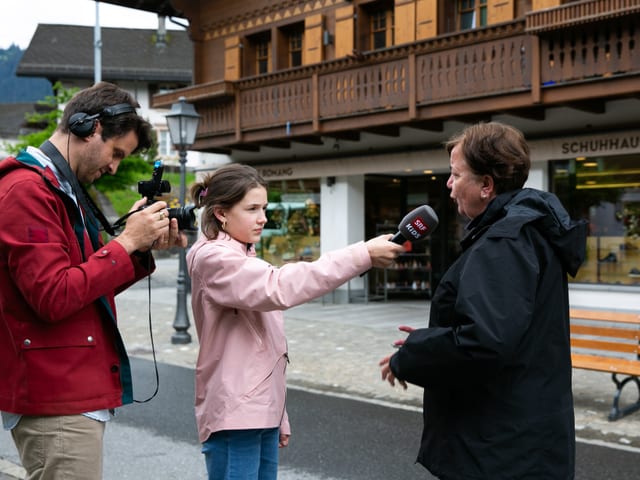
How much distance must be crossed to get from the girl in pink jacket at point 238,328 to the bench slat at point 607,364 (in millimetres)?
4930

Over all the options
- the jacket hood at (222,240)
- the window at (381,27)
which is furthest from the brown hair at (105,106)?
the window at (381,27)

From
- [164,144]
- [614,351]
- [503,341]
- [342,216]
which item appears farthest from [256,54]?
[164,144]

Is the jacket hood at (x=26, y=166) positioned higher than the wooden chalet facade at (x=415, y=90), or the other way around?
the wooden chalet facade at (x=415, y=90)

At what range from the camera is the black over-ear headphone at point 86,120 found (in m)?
2.52

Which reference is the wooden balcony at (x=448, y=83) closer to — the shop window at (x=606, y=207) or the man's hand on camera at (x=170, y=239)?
the shop window at (x=606, y=207)

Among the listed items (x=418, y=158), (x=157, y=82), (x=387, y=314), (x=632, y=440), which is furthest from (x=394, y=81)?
(x=157, y=82)

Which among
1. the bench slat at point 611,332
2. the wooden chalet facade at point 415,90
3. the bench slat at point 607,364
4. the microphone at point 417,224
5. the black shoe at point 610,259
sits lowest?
the bench slat at point 607,364

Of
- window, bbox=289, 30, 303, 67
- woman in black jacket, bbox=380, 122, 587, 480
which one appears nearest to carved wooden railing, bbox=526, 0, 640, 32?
window, bbox=289, 30, 303, 67

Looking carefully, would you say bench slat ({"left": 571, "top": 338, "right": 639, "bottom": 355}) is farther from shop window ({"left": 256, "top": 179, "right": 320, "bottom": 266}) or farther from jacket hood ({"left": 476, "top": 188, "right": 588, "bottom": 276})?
shop window ({"left": 256, "top": 179, "right": 320, "bottom": 266})

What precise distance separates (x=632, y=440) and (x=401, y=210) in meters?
13.2

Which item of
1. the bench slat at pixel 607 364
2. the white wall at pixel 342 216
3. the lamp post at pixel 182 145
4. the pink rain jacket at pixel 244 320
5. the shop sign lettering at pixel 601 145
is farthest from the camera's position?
the white wall at pixel 342 216

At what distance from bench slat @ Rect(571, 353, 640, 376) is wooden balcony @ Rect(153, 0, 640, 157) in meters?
5.59

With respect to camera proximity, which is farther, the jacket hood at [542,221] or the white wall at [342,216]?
the white wall at [342,216]

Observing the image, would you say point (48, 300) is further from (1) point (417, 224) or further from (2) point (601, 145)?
(2) point (601, 145)
